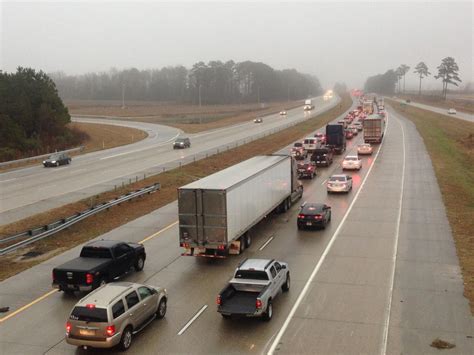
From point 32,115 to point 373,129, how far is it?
49482 mm

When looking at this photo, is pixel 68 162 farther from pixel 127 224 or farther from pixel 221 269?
pixel 221 269

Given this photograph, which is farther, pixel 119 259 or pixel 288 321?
pixel 119 259

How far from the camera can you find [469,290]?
18.3m

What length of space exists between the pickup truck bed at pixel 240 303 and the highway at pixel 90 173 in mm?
18697

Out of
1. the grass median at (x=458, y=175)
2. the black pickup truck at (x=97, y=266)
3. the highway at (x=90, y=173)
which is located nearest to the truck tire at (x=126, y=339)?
the black pickup truck at (x=97, y=266)

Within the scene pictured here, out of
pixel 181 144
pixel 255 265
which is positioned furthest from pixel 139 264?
pixel 181 144

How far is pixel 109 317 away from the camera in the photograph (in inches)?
541

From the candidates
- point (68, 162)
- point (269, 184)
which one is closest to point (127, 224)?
point (269, 184)

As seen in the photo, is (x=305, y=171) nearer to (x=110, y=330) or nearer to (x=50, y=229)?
(x=50, y=229)

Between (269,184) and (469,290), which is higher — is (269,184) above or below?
above

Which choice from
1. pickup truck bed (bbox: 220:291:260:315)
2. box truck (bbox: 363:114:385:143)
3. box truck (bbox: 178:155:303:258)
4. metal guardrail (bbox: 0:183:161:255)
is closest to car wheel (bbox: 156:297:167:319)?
pickup truck bed (bbox: 220:291:260:315)

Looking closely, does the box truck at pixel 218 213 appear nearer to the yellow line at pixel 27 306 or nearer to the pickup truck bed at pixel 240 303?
the pickup truck bed at pixel 240 303

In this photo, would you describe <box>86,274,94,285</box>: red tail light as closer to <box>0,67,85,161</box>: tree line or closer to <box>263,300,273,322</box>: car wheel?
<box>263,300,273,322</box>: car wheel

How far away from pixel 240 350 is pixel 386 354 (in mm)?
3813
